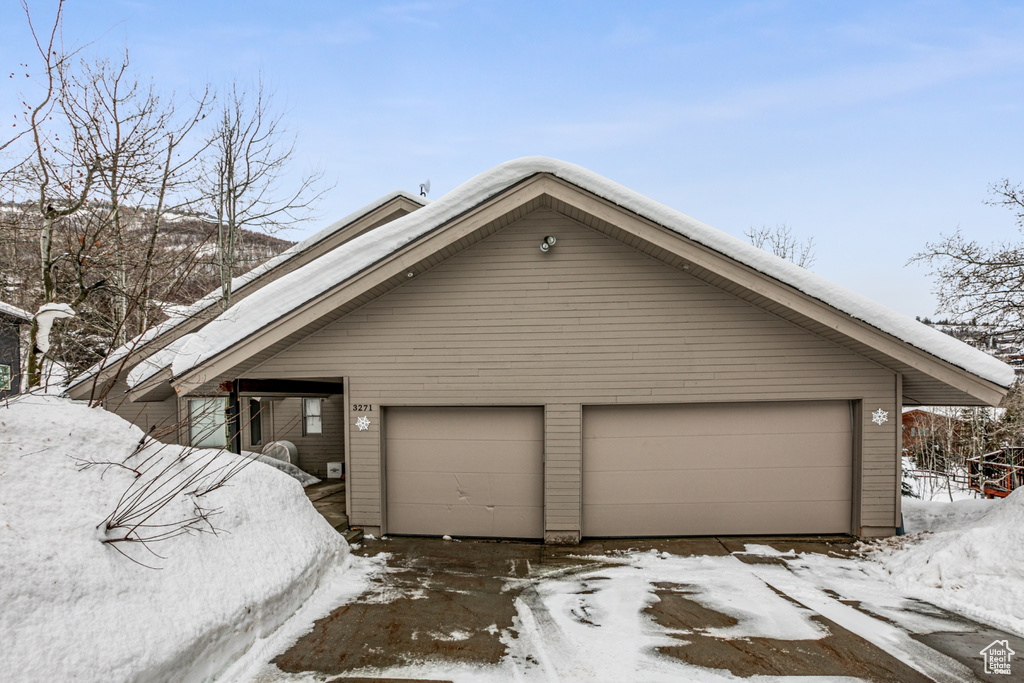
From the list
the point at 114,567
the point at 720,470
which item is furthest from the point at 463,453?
the point at 114,567

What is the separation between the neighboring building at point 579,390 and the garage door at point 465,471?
0.07ft

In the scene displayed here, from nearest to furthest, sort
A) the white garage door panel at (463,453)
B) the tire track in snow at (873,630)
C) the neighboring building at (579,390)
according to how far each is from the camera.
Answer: the tire track in snow at (873,630)
the neighboring building at (579,390)
the white garage door panel at (463,453)

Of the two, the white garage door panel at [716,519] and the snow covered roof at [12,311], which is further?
the snow covered roof at [12,311]

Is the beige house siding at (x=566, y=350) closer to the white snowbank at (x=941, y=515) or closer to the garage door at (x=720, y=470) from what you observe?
the garage door at (x=720, y=470)

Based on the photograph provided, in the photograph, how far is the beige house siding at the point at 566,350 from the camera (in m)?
7.09

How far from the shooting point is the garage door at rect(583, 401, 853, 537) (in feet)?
23.8

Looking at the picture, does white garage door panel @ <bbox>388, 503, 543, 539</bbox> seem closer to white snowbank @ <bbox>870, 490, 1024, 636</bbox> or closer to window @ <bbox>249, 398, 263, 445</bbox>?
white snowbank @ <bbox>870, 490, 1024, 636</bbox>

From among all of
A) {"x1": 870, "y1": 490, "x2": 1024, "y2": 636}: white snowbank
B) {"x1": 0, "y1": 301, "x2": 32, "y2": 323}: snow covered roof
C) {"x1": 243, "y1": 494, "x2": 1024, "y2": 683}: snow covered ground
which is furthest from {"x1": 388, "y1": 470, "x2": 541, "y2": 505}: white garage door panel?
{"x1": 0, "y1": 301, "x2": 32, "y2": 323}: snow covered roof

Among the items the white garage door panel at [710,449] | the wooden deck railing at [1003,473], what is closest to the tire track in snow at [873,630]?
the white garage door panel at [710,449]

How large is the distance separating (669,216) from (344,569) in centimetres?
569

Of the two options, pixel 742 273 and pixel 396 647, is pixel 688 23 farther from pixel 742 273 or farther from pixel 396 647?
pixel 396 647

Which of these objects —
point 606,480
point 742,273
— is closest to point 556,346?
point 606,480

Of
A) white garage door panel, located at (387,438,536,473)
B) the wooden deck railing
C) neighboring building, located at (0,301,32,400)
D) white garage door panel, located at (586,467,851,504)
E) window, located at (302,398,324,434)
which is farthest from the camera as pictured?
neighboring building, located at (0,301,32,400)

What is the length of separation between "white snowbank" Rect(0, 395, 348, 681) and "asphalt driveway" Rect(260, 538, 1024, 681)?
57cm
